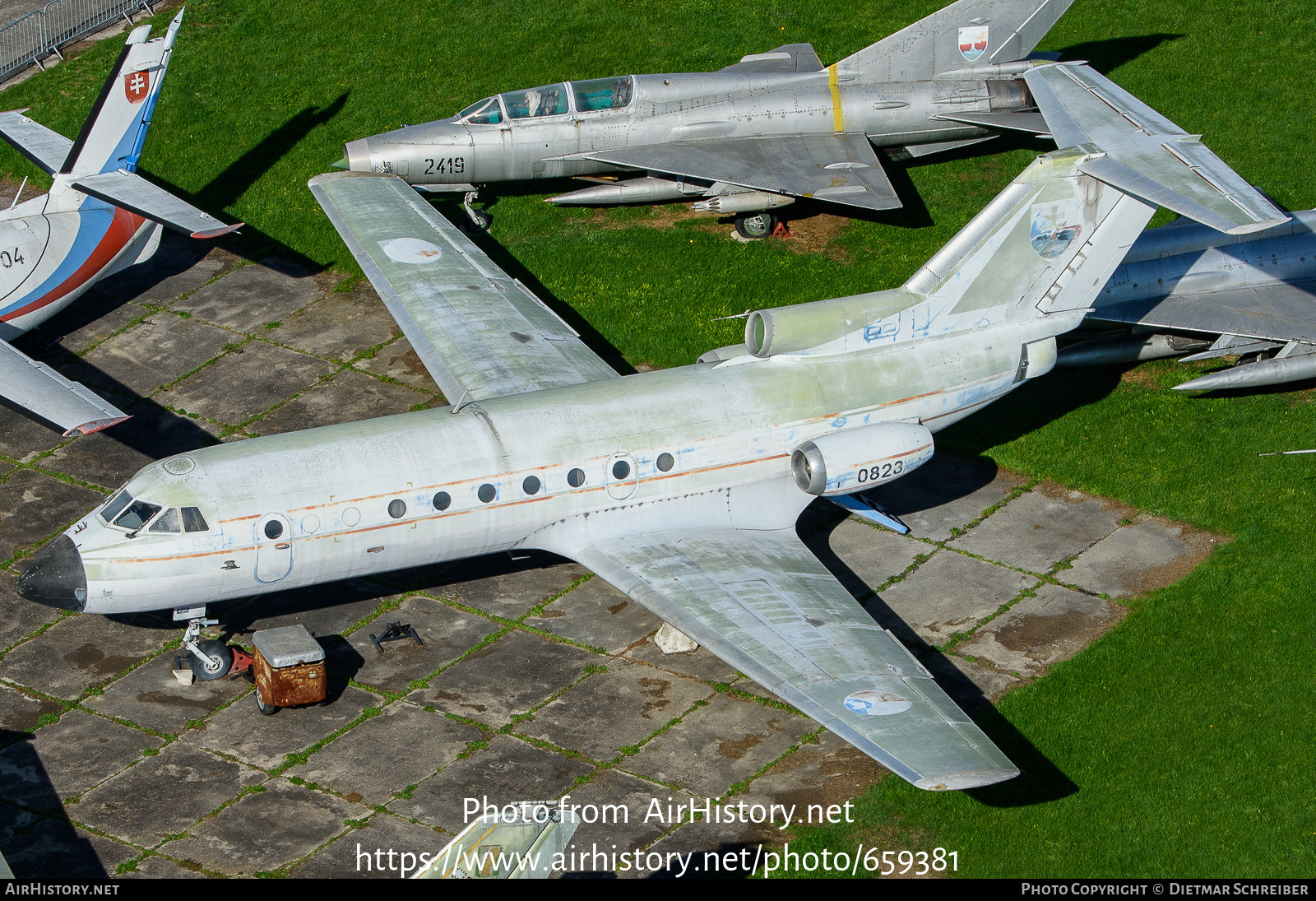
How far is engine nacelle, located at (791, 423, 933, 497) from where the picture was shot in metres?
21.3

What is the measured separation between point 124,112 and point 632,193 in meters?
10.8

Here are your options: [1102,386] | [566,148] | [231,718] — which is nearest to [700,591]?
[231,718]

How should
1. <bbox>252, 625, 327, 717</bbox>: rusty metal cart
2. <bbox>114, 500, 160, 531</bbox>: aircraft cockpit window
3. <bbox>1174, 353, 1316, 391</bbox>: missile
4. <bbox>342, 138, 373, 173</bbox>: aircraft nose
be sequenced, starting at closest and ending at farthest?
<bbox>114, 500, 160, 531</bbox>: aircraft cockpit window < <bbox>252, 625, 327, 717</bbox>: rusty metal cart < <bbox>1174, 353, 1316, 391</bbox>: missile < <bbox>342, 138, 373, 173</bbox>: aircraft nose

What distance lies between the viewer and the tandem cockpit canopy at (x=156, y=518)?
63.5 feet

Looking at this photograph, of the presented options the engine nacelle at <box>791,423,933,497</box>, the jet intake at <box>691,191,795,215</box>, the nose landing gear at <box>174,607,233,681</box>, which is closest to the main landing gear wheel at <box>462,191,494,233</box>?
the jet intake at <box>691,191,795,215</box>

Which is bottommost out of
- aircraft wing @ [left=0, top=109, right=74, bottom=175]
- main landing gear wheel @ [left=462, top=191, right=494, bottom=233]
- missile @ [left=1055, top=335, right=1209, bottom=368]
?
missile @ [left=1055, top=335, right=1209, bottom=368]

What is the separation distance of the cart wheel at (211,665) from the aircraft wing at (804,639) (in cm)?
539

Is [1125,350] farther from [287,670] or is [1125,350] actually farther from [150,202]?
[150,202]

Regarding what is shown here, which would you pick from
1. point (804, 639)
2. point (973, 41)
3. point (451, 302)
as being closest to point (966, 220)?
point (973, 41)

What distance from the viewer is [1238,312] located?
2627 cm

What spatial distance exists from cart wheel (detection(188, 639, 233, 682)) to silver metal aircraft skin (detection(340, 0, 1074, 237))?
13.2 meters

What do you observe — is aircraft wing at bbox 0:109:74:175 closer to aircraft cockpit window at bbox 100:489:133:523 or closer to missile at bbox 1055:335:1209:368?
aircraft cockpit window at bbox 100:489:133:523

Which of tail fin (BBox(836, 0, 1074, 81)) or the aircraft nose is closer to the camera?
the aircraft nose

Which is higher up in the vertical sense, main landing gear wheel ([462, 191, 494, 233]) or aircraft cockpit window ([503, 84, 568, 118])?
aircraft cockpit window ([503, 84, 568, 118])
